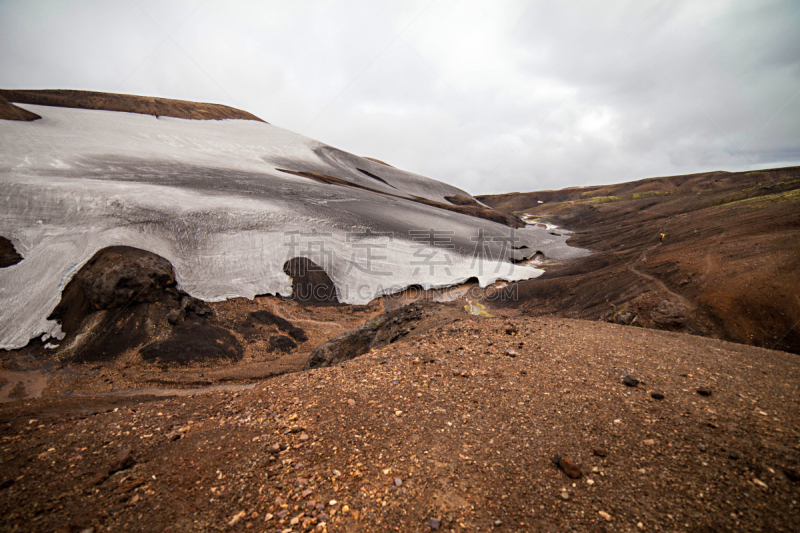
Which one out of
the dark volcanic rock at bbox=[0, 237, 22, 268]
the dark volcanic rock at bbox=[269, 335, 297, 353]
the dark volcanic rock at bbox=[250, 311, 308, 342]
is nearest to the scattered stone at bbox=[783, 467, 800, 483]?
the dark volcanic rock at bbox=[269, 335, 297, 353]

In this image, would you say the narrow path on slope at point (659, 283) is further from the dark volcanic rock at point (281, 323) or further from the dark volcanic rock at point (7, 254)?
the dark volcanic rock at point (7, 254)

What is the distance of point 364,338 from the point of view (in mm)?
9625

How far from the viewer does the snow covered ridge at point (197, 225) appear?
40.6ft

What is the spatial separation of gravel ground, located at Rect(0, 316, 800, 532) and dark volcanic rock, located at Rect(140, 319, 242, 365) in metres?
6.68

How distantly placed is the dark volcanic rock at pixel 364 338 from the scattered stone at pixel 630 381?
516 cm

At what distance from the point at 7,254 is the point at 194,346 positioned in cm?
819

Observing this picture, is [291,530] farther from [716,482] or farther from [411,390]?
[716,482]

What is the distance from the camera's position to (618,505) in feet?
8.42

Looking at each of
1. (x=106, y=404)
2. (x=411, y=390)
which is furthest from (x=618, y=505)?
(x=106, y=404)

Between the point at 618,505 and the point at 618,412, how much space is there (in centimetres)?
137

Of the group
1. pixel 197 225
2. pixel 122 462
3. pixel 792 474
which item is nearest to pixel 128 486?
pixel 122 462

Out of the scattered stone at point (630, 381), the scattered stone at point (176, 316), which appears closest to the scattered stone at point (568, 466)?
the scattered stone at point (630, 381)

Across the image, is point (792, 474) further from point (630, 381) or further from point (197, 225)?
point (197, 225)

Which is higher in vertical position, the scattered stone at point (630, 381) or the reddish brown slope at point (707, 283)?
the reddish brown slope at point (707, 283)
